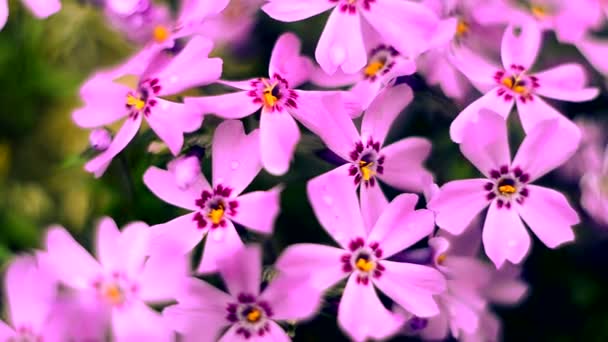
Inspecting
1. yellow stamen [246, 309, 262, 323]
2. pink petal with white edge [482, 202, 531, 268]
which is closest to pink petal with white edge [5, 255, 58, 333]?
yellow stamen [246, 309, 262, 323]

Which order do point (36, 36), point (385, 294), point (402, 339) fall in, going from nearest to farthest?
point (385, 294), point (402, 339), point (36, 36)

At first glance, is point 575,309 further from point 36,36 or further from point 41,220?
point 36,36

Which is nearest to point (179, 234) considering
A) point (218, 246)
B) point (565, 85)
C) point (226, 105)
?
point (218, 246)

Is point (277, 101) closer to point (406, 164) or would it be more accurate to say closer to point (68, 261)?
point (406, 164)

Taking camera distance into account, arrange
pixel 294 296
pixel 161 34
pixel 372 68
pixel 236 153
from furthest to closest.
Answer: pixel 161 34 < pixel 372 68 < pixel 236 153 < pixel 294 296

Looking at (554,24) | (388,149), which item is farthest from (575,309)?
(388,149)

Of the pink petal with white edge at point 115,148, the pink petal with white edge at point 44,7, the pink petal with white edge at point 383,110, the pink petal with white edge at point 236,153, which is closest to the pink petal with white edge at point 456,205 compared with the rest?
the pink petal with white edge at point 383,110
